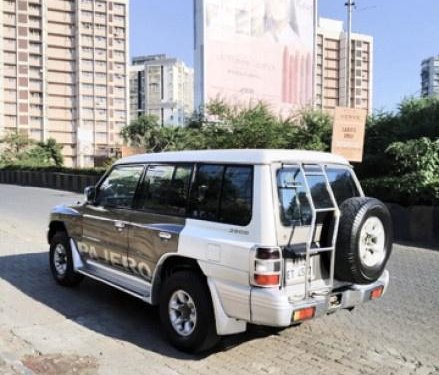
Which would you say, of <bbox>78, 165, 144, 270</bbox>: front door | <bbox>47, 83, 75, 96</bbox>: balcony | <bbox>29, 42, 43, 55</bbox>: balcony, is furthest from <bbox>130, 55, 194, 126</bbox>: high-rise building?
<bbox>78, 165, 144, 270</bbox>: front door

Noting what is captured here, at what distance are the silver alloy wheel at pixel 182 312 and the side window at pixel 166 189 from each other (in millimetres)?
761

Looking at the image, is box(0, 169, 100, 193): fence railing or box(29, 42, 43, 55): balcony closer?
box(0, 169, 100, 193): fence railing

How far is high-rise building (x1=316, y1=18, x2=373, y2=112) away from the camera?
363 ft

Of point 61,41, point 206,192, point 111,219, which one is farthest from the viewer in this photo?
point 61,41

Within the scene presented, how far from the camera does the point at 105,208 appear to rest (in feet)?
20.3

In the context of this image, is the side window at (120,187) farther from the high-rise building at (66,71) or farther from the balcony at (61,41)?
the balcony at (61,41)

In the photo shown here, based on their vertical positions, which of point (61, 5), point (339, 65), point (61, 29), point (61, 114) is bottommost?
point (61, 114)

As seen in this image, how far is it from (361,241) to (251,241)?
987mm

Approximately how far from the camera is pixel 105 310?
6.17 m

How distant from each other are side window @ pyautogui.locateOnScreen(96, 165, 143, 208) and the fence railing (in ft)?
67.7

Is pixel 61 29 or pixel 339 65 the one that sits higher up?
pixel 61 29

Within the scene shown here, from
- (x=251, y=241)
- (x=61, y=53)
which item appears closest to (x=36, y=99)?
(x=61, y=53)

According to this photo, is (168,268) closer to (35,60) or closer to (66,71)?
(35,60)

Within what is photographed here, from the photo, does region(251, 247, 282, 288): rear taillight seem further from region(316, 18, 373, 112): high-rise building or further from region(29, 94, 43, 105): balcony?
region(29, 94, 43, 105): balcony
